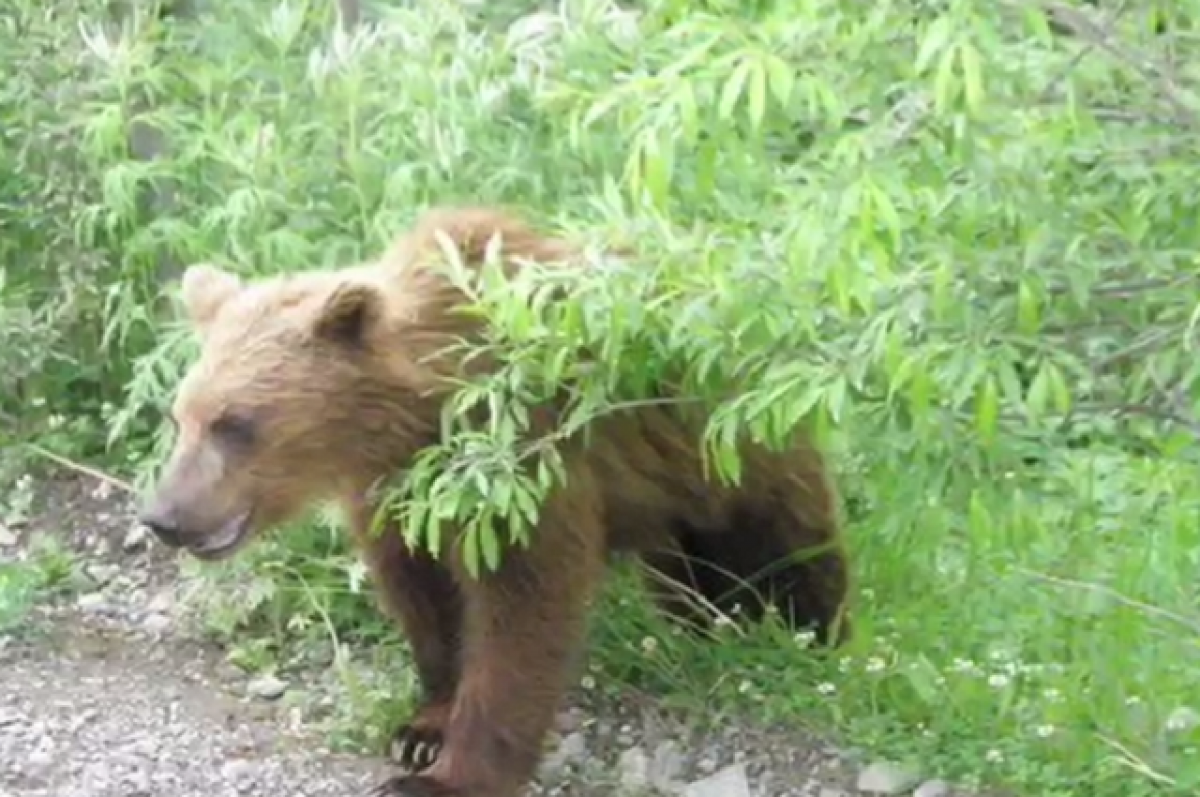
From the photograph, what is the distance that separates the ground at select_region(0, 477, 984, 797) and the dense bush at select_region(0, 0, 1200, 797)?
0.63 feet

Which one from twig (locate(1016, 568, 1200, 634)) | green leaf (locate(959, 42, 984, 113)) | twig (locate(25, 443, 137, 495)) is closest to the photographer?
green leaf (locate(959, 42, 984, 113))

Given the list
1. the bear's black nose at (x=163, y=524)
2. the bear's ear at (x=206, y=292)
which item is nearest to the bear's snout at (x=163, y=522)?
the bear's black nose at (x=163, y=524)

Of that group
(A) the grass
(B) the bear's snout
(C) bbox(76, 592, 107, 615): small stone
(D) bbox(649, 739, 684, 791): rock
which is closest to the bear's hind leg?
(D) bbox(649, 739, 684, 791): rock

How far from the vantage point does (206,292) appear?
5.32 m

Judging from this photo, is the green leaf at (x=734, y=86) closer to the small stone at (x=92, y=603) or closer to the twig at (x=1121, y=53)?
the twig at (x=1121, y=53)

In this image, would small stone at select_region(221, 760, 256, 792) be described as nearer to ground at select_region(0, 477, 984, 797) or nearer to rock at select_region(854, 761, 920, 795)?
ground at select_region(0, 477, 984, 797)

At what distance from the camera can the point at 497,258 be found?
4750 mm

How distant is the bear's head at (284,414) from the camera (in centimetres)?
509

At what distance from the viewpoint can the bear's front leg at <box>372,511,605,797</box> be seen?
516 cm

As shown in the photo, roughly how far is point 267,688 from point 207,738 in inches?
11.3

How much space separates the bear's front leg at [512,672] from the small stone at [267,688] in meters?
0.77

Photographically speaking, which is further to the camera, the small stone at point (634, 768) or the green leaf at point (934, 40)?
the small stone at point (634, 768)

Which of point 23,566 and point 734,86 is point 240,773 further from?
point 734,86

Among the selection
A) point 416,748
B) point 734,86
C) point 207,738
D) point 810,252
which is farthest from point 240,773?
point 734,86
